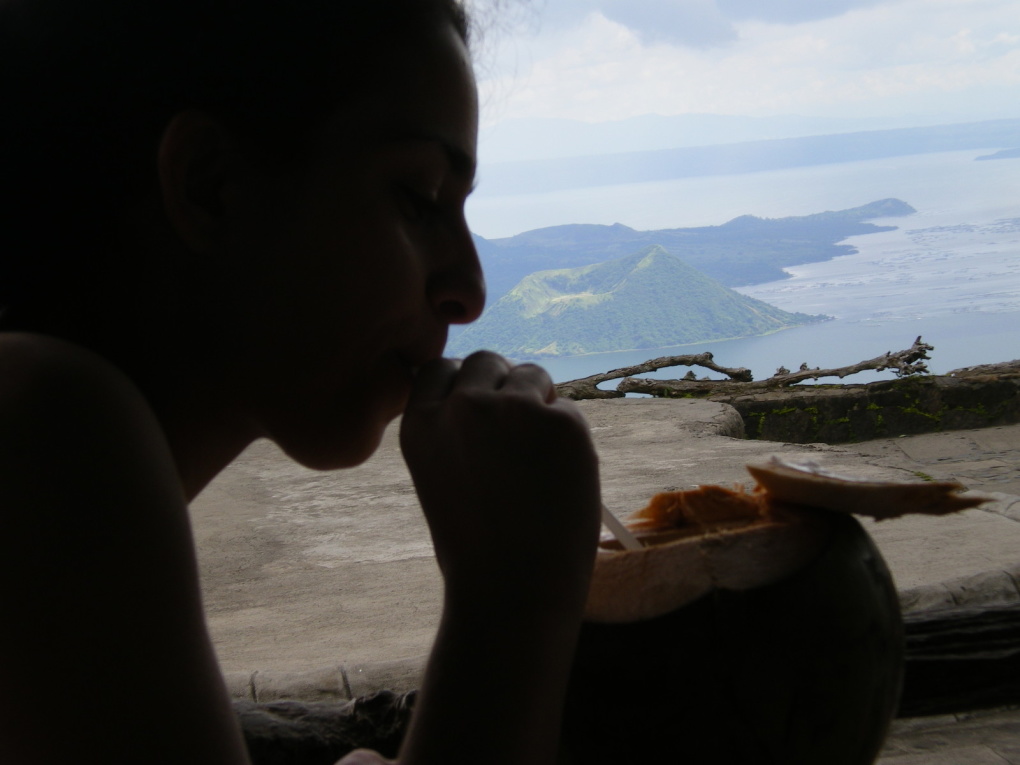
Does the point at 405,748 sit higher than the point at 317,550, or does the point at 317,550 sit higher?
the point at 405,748

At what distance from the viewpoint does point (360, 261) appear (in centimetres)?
77

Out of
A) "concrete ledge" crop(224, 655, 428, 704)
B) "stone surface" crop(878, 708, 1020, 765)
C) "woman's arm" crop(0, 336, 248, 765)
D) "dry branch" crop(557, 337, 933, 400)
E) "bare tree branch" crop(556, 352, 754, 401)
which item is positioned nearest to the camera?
"woman's arm" crop(0, 336, 248, 765)

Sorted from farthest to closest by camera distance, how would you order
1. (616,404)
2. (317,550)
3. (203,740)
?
(616,404) < (317,550) < (203,740)

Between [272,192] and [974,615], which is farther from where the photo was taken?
[974,615]

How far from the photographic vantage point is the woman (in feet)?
2.11

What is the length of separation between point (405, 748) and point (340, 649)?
1.33 metres

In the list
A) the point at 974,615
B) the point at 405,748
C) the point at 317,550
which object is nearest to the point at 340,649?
the point at 317,550

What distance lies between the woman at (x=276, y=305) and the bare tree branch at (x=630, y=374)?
148 inches

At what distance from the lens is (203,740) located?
0.60 meters

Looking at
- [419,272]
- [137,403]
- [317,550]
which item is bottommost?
[317,550]

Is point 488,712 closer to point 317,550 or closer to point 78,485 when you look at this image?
point 78,485

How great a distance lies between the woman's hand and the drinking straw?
0.44 ft

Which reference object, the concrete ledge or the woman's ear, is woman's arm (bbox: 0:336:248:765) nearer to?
the woman's ear

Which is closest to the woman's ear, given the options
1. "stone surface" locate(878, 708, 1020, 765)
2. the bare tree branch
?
"stone surface" locate(878, 708, 1020, 765)
